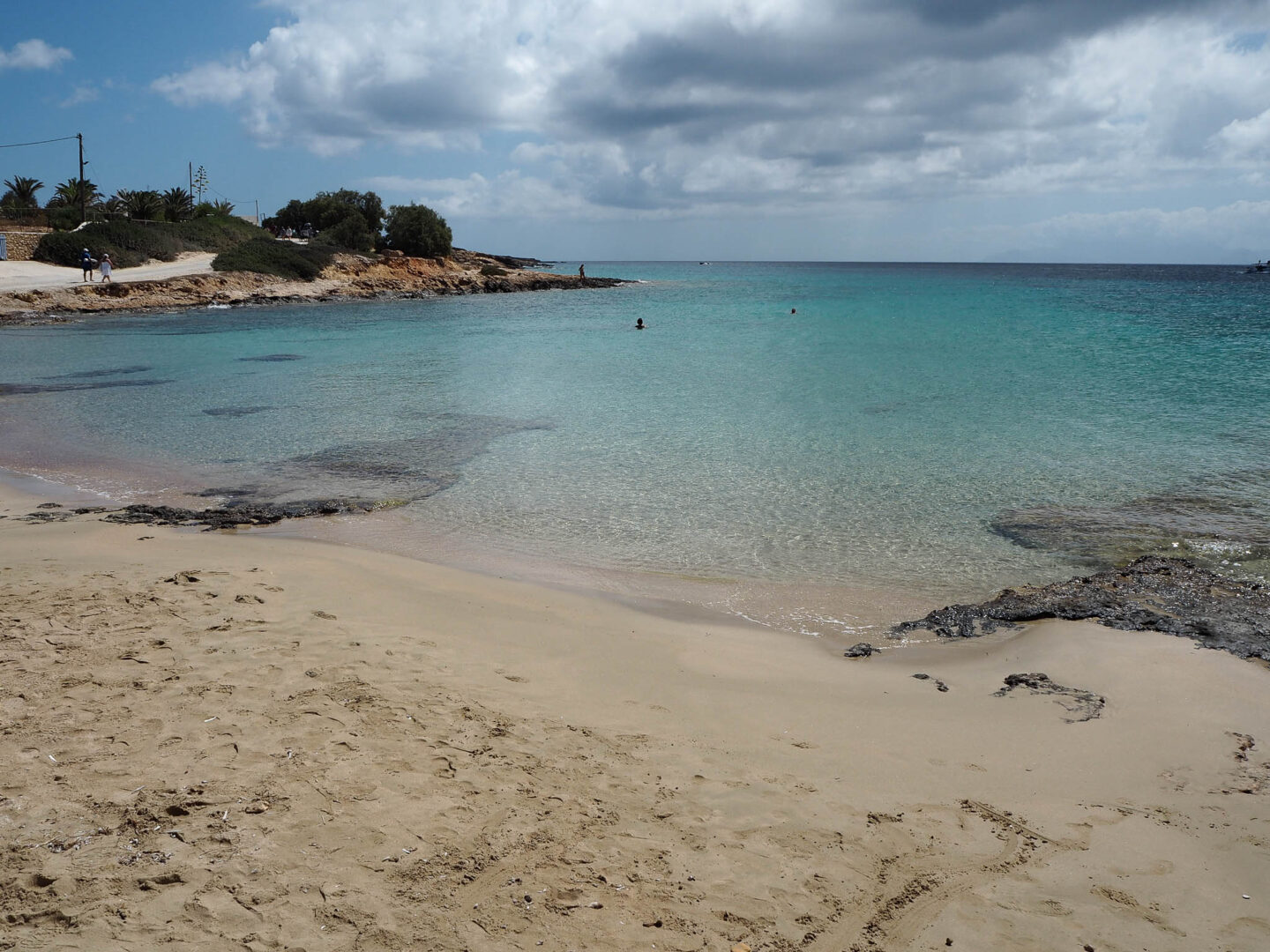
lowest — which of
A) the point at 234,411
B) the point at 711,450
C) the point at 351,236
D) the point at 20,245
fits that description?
the point at 711,450

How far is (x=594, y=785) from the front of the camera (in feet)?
13.5

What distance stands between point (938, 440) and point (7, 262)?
168 ft

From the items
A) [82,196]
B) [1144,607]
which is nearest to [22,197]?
[82,196]

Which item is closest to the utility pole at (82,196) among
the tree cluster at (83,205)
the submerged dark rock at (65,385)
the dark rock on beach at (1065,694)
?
the tree cluster at (83,205)

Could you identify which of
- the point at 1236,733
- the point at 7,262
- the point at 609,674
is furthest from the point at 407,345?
the point at 7,262

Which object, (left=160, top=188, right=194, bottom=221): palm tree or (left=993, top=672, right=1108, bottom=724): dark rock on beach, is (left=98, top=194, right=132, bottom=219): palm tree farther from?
(left=993, top=672, right=1108, bottom=724): dark rock on beach

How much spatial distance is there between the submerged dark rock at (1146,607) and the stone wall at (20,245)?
183ft

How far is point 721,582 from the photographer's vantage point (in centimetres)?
788

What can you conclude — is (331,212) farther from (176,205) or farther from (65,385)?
(65,385)

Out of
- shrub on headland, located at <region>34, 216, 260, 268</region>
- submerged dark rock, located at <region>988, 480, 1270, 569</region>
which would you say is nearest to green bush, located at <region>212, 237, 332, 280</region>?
shrub on headland, located at <region>34, 216, 260, 268</region>

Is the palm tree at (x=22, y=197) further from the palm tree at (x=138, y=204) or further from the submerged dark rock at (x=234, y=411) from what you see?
the submerged dark rock at (x=234, y=411)

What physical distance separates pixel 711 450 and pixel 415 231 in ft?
194

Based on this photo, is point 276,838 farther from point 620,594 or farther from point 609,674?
point 620,594

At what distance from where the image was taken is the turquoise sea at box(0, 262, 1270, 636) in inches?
333
